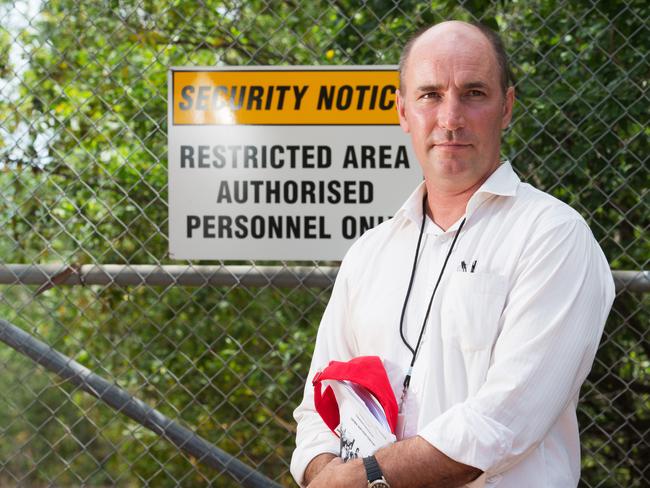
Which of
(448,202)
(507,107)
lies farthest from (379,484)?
(507,107)

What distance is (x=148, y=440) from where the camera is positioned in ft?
19.6

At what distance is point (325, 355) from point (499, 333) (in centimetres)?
56

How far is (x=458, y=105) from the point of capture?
84.4 inches

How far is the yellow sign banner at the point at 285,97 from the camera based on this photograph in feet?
10.8

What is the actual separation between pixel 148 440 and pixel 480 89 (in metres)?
4.47

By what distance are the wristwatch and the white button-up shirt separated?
0.13m

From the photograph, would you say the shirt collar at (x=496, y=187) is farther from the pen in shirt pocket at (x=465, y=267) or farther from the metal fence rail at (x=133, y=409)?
the metal fence rail at (x=133, y=409)

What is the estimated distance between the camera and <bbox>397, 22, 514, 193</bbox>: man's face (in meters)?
2.14

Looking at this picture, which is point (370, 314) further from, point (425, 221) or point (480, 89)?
point (480, 89)

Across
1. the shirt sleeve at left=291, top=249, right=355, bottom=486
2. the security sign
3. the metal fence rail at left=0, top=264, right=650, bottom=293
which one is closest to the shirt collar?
the shirt sleeve at left=291, top=249, right=355, bottom=486

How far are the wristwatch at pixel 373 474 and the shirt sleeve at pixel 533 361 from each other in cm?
12

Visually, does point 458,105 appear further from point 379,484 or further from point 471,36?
point 379,484

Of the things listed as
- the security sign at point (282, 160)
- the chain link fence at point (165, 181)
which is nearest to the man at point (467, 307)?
the security sign at point (282, 160)

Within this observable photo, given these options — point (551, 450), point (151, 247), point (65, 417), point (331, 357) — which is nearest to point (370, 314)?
point (331, 357)
